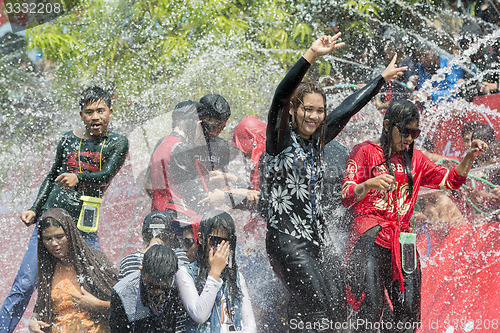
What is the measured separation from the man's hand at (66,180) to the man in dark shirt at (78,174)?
86 millimetres

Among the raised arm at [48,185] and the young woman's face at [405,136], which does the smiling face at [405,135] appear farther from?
the raised arm at [48,185]

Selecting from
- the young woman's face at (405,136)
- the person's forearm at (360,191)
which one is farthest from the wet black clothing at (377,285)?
the young woman's face at (405,136)

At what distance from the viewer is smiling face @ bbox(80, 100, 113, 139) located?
144 inches

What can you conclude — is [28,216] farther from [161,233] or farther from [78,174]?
[161,233]

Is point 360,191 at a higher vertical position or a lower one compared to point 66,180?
higher

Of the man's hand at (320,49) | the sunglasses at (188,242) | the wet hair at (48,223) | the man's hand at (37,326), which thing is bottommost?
the man's hand at (37,326)

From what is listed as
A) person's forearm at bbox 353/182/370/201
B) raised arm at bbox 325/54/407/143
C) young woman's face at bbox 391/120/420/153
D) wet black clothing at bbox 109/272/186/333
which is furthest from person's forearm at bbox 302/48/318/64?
wet black clothing at bbox 109/272/186/333

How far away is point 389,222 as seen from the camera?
3271mm

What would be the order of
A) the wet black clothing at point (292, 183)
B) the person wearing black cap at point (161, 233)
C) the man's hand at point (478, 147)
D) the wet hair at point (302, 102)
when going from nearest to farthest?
1. the wet black clothing at point (292, 183)
2. the wet hair at point (302, 102)
3. the man's hand at point (478, 147)
4. the person wearing black cap at point (161, 233)

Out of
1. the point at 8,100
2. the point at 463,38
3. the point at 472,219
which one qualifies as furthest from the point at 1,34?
the point at 472,219

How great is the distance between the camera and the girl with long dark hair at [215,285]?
2955 millimetres

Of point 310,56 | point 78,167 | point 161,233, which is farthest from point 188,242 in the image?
point 310,56

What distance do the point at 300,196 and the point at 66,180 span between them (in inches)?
49.5

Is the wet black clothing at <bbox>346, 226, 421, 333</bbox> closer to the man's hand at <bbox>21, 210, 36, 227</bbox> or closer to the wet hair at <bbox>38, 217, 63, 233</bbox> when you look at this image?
the wet hair at <bbox>38, 217, 63, 233</bbox>
